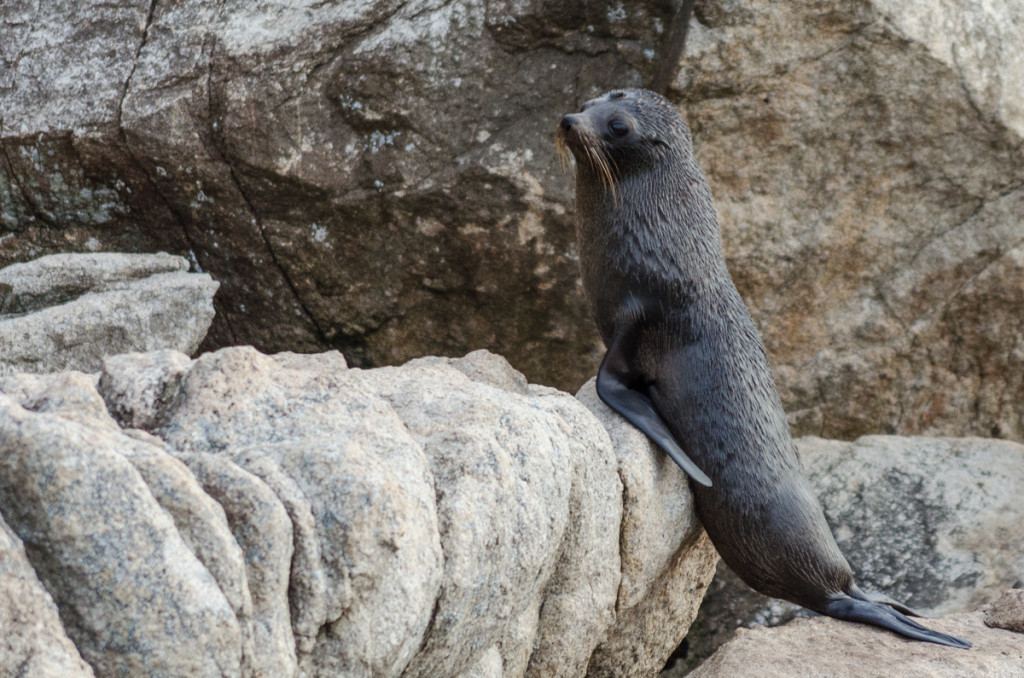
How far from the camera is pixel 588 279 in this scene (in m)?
4.07

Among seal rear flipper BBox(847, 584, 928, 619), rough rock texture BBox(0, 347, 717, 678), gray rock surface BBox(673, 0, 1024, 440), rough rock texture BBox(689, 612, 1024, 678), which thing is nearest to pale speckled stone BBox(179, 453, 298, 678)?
rough rock texture BBox(0, 347, 717, 678)

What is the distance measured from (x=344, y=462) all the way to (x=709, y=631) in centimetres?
300

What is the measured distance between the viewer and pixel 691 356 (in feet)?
12.5

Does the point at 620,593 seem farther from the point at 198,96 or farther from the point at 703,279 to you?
the point at 198,96

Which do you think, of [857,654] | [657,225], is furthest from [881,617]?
[657,225]

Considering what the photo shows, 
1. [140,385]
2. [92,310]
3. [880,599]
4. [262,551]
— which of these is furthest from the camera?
[92,310]

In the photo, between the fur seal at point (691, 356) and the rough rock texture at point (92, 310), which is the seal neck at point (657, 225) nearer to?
the fur seal at point (691, 356)

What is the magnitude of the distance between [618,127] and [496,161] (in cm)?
103

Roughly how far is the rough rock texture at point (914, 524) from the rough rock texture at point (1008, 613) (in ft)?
2.12

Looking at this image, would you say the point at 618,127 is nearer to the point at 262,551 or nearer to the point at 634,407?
the point at 634,407

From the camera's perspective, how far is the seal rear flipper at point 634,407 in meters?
3.51

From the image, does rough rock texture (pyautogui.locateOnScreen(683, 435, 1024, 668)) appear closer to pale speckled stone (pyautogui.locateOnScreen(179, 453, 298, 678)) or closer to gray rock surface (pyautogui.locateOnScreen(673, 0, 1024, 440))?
gray rock surface (pyautogui.locateOnScreen(673, 0, 1024, 440))

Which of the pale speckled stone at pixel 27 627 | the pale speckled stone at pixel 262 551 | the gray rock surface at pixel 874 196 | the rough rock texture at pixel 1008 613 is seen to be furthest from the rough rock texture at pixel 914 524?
the pale speckled stone at pixel 27 627

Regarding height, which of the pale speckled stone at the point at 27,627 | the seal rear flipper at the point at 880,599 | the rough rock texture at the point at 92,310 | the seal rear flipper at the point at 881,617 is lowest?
the seal rear flipper at the point at 880,599
